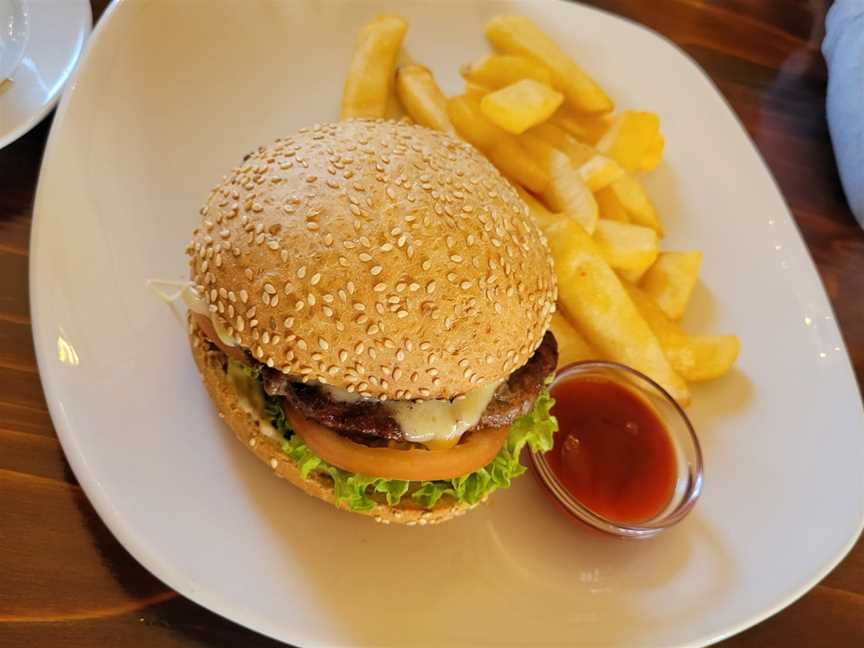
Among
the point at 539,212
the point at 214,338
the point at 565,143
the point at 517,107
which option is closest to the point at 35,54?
the point at 214,338

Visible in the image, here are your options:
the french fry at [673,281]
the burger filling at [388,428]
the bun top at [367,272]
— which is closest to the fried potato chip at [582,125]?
the french fry at [673,281]

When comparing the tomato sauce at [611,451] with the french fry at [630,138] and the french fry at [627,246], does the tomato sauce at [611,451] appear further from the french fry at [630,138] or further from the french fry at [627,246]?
the french fry at [630,138]

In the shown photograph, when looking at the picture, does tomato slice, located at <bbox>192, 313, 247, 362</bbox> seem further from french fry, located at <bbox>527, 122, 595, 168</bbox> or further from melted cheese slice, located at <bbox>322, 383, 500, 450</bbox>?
french fry, located at <bbox>527, 122, 595, 168</bbox>

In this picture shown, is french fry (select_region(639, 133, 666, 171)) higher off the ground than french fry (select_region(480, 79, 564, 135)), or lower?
lower

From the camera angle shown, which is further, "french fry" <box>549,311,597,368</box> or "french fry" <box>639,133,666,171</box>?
"french fry" <box>639,133,666,171</box>

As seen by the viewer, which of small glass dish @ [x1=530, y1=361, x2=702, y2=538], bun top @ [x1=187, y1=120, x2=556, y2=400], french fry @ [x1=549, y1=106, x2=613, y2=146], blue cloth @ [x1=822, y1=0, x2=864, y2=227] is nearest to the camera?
bun top @ [x1=187, y1=120, x2=556, y2=400]

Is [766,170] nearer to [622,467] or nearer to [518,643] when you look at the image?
[622,467]

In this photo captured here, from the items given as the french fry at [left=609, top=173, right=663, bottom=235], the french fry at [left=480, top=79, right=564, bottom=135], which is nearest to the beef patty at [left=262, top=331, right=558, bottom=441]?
the french fry at [left=480, top=79, right=564, bottom=135]
